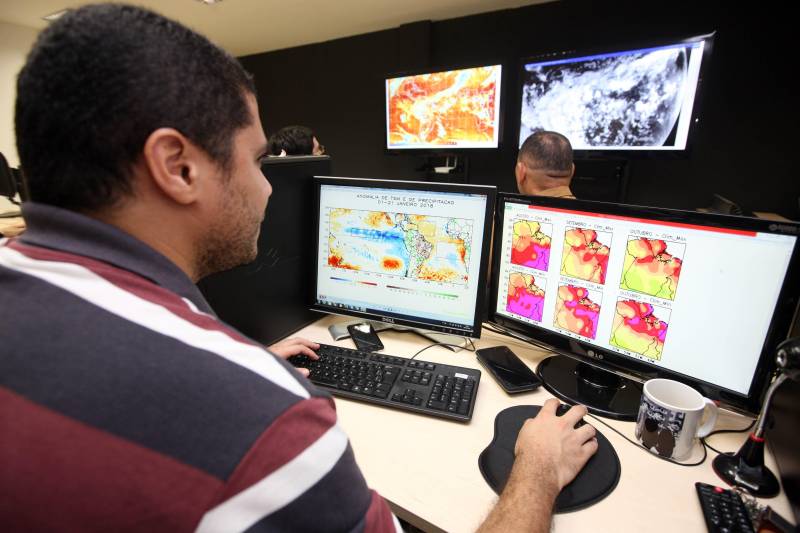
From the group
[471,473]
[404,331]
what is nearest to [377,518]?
[471,473]

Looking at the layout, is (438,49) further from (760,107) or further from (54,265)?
(54,265)

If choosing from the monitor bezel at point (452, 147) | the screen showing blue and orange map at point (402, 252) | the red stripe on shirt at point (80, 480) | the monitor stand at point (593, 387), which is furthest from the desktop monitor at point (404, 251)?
the monitor bezel at point (452, 147)

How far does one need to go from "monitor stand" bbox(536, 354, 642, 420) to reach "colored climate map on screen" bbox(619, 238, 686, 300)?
246 mm

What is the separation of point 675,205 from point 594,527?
317cm

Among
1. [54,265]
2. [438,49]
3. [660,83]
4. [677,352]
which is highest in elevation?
[438,49]

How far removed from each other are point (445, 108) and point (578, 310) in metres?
2.61

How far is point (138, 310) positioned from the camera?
1.42 feet

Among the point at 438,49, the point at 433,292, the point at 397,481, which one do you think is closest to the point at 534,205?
the point at 433,292

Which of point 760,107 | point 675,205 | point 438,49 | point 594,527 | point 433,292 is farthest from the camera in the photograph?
point 438,49

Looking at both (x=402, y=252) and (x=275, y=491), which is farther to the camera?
(x=402, y=252)

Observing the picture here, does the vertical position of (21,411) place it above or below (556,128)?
below

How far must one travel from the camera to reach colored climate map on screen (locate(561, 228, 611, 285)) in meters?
0.88

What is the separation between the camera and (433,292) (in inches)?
43.1

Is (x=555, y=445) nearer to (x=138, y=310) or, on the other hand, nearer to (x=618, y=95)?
(x=138, y=310)
